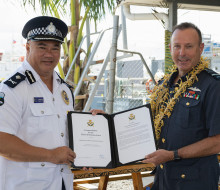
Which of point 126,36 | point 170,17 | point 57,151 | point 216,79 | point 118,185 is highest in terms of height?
point 170,17

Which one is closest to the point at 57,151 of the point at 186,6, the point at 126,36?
the point at 126,36

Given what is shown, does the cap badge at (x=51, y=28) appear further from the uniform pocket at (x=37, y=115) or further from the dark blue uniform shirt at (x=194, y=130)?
the dark blue uniform shirt at (x=194, y=130)

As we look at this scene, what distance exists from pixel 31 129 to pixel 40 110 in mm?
117

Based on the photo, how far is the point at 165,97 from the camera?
2.12 meters

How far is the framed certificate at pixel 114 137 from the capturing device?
6.58 feet

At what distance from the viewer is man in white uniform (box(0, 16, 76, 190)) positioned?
5.28ft

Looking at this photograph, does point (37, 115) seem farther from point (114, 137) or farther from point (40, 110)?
point (114, 137)

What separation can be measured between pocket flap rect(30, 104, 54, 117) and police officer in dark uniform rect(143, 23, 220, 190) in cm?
73

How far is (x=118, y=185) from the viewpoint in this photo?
15.3 feet

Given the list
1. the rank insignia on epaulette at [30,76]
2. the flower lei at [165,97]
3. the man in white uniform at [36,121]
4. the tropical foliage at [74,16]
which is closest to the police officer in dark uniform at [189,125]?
the flower lei at [165,97]

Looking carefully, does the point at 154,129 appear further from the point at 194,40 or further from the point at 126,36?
the point at 126,36

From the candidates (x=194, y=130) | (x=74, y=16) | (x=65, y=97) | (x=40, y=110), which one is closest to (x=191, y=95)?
(x=194, y=130)

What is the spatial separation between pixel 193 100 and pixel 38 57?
3.24 feet

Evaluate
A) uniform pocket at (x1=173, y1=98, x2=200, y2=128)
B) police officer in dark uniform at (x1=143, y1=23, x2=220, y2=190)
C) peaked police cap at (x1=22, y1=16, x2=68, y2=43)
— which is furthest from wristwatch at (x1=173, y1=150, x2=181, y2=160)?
peaked police cap at (x1=22, y1=16, x2=68, y2=43)
